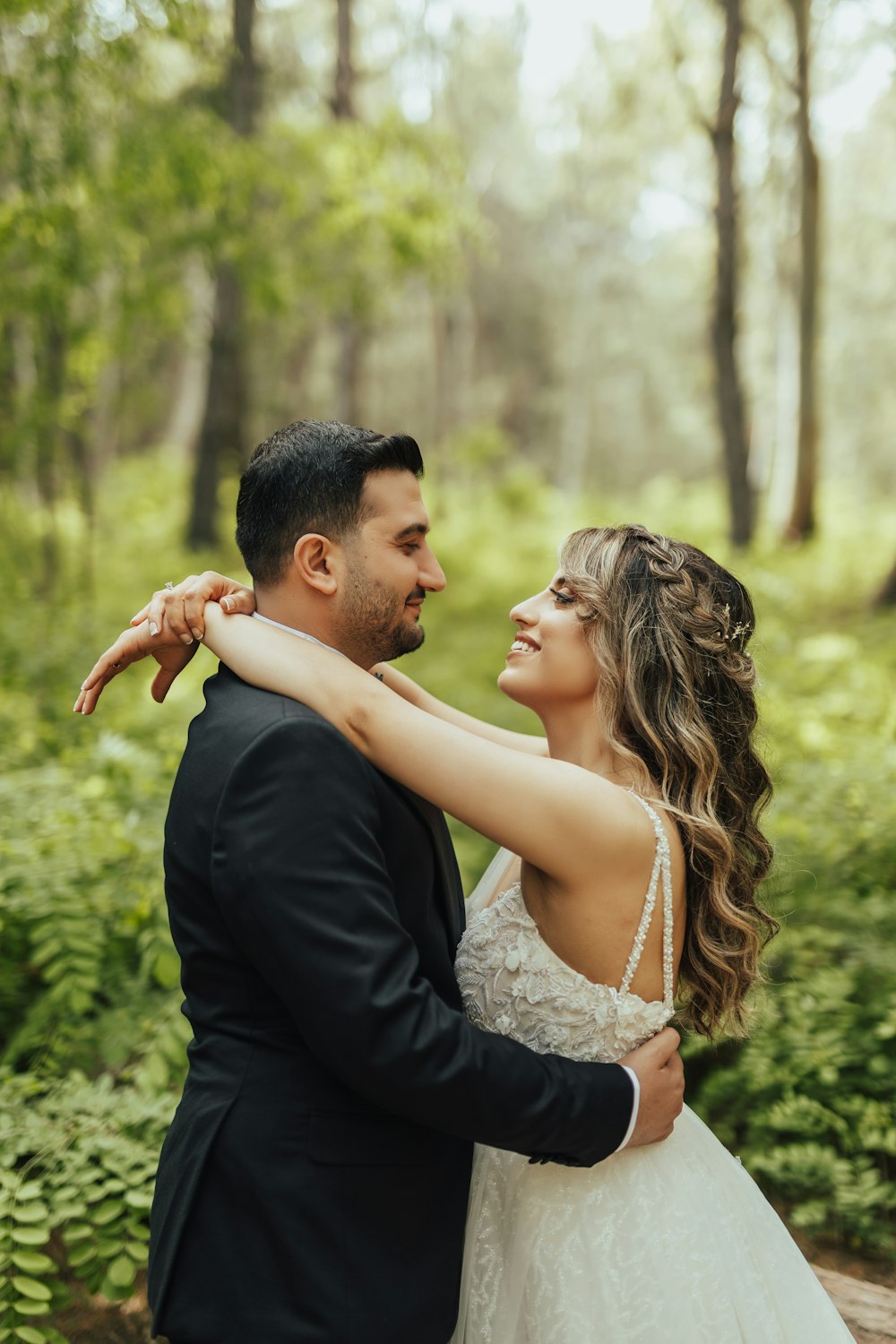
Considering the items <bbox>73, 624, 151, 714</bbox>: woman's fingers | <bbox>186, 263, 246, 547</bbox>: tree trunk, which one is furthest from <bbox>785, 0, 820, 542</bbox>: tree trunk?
<bbox>73, 624, 151, 714</bbox>: woman's fingers

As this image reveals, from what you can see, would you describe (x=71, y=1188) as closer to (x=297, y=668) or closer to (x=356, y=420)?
(x=297, y=668)

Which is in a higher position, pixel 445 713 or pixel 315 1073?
pixel 445 713

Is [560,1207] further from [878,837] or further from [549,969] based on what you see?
[878,837]

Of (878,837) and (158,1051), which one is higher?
(878,837)

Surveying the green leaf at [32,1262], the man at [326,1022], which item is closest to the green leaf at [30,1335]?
the green leaf at [32,1262]

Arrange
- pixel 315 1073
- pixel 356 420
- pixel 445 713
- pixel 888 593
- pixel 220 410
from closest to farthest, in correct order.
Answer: pixel 315 1073 → pixel 445 713 → pixel 888 593 → pixel 220 410 → pixel 356 420

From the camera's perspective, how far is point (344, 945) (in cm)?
178

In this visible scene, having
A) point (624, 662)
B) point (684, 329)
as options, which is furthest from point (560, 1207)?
point (684, 329)

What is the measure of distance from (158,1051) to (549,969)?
164 cm

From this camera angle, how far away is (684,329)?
129 ft

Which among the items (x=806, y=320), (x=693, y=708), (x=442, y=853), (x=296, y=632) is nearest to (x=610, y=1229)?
(x=442, y=853)

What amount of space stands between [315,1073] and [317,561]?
96 centimetres

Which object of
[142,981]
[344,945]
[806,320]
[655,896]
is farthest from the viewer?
[806,320]


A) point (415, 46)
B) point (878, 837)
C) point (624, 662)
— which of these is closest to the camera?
point (624, 662)
